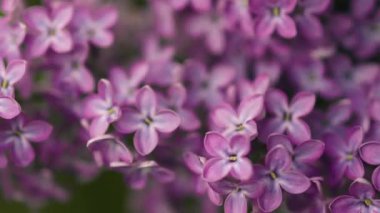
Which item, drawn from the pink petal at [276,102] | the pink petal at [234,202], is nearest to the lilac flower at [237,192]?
the pink petal at [234,202]

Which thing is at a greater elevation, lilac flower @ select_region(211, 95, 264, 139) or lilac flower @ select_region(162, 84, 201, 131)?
lilac flower @ select_region(211, 95, 264, 139)

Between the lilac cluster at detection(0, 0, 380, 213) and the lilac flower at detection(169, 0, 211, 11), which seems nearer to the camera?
the lilac cluster at detection(0, 0, 380, 213)

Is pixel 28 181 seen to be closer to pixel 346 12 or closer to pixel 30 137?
pixel 30 137

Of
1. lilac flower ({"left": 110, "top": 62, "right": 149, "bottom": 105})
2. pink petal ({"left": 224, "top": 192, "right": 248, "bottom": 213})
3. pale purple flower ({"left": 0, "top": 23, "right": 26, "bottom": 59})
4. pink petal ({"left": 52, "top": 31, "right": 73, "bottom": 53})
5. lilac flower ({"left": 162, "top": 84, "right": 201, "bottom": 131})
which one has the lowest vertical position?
pink petal ({"left": 224, "top": 192, "right": 248, "bottom": 213})

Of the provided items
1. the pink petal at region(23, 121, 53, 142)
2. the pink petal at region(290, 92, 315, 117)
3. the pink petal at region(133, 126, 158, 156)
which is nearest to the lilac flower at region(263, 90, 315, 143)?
the pink petal at region(290, 92, 315, 117)

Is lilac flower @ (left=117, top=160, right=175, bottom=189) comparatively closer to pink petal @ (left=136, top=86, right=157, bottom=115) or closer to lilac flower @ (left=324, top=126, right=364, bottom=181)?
pink petal @ (left=136, top=86, right=157, bottom=115)

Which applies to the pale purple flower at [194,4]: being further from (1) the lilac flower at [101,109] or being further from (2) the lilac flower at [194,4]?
(1) the lilac flower at [101,109]

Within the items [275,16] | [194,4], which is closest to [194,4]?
[194,4]
